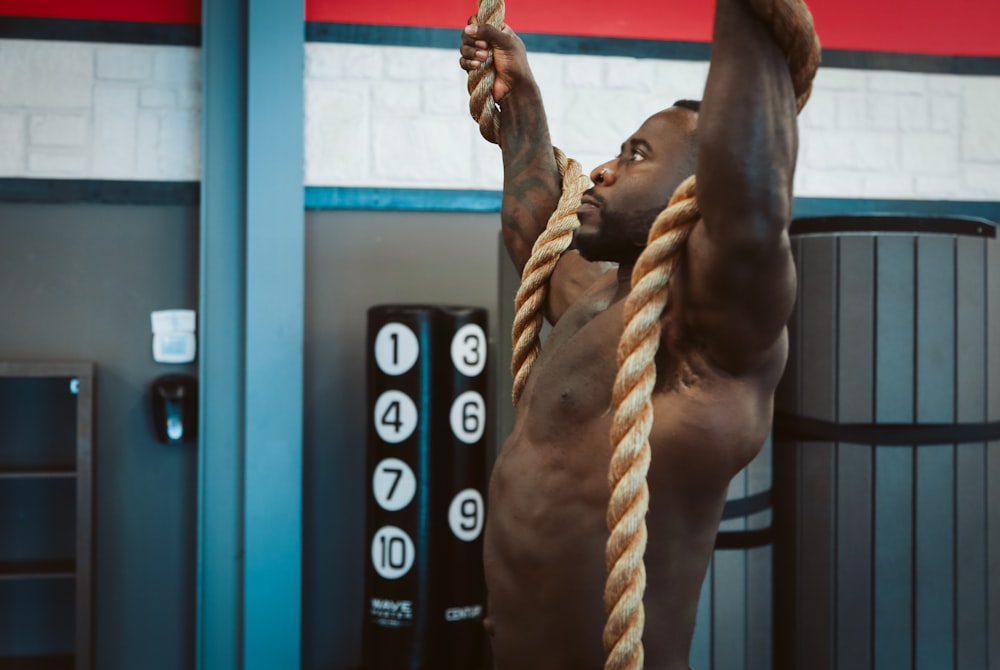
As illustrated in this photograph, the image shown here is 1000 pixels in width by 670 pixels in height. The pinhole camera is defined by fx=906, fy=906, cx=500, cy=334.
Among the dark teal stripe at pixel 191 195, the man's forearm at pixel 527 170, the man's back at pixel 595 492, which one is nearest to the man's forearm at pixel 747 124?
the man's back at pixel 595 492

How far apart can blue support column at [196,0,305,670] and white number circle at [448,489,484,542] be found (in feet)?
1.71

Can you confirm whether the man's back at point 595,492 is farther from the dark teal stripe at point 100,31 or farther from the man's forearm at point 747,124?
the dark teal stripe at point 100,31

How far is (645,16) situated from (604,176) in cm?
203

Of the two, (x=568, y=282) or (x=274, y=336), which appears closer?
(x=568, y=282)

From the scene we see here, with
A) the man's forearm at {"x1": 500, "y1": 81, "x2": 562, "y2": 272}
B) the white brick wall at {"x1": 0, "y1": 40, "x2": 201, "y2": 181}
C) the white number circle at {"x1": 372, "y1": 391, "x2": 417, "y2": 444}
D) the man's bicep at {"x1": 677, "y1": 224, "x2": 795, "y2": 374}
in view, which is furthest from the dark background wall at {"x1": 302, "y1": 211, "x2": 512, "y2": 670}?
the man's bicep at {"x1": 677, "y1": 224, "x2": 795, "y2": 374}

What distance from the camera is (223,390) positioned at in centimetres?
267

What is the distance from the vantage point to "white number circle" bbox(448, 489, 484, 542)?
7.94 ft

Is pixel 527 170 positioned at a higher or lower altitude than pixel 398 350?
higher

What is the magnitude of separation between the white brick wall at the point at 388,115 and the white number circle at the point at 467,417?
2.28 feet

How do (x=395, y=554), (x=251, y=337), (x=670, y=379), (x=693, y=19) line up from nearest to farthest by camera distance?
(x=670, y=379)
(x=395, y=554)
(x=251, y=337)
(x=693, y=19)

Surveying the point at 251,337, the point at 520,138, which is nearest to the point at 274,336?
the point at 251,337

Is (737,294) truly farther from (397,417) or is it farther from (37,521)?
(37,521)

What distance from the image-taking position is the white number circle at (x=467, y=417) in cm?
244

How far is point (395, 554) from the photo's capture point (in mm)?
2381
